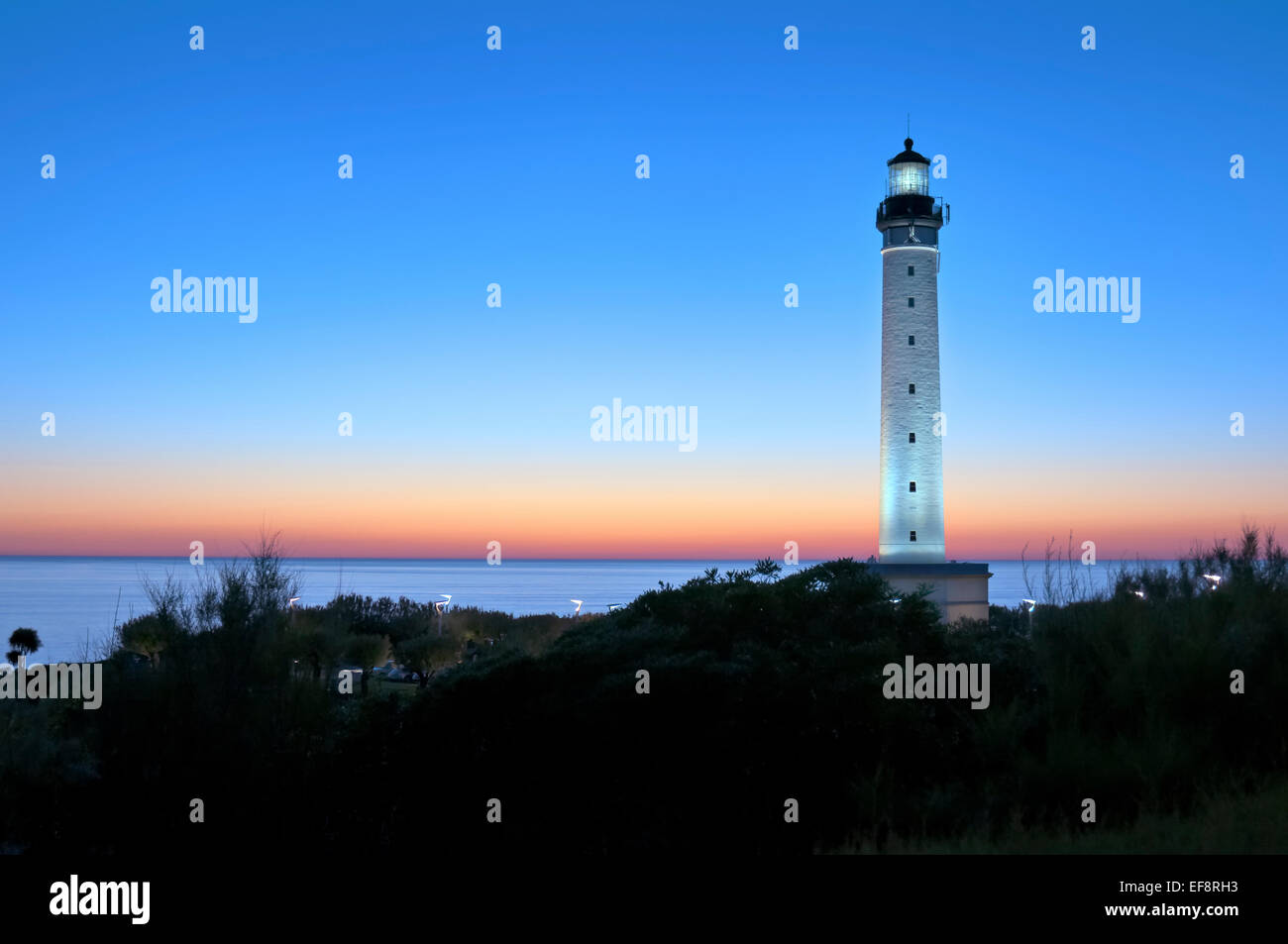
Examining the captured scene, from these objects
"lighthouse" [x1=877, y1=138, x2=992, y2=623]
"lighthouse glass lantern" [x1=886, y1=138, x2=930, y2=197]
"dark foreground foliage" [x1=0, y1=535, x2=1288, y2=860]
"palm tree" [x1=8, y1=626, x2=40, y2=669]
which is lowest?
"palm tree" [x1=8, y1=626, x2=40, y2=669]

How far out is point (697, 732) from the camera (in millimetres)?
10867

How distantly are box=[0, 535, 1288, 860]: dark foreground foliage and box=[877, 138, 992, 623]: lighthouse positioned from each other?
2274 centimetres

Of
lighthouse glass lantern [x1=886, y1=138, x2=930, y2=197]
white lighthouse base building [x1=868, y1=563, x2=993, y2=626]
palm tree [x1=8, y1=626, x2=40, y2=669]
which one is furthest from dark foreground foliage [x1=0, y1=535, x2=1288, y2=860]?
lighthouse glass lantern [x1=886, y1=138, x2=930, y2=197]

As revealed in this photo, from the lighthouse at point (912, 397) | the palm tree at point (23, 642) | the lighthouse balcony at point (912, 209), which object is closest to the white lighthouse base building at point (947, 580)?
the lighthouse at point (912, 397)

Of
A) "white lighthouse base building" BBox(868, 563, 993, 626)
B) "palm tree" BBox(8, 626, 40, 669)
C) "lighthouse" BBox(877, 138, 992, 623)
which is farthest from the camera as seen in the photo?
"lighthouse" BBox(877, 138, 992, 623)

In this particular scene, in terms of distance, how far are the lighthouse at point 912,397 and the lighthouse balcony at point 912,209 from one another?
0.04 m

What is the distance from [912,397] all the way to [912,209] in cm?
702

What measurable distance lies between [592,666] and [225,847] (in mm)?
4869

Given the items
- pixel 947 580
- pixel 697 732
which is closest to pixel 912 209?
pixel 947 580

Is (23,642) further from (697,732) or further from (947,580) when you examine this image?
(947,580)

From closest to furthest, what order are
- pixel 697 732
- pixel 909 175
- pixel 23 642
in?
pixel 697 732, pixel 23 642, pixel 909 175

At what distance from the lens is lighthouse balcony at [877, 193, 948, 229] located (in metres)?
37.9

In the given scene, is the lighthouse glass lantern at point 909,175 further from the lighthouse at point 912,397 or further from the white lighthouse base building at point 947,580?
the white lighthouse base building at point 947,580

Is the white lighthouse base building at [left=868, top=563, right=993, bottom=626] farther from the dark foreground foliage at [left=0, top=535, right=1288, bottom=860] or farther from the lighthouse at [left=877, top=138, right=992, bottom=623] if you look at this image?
the dark foreground foliage at [left=0, top=535, right=1288, bottom=860]
